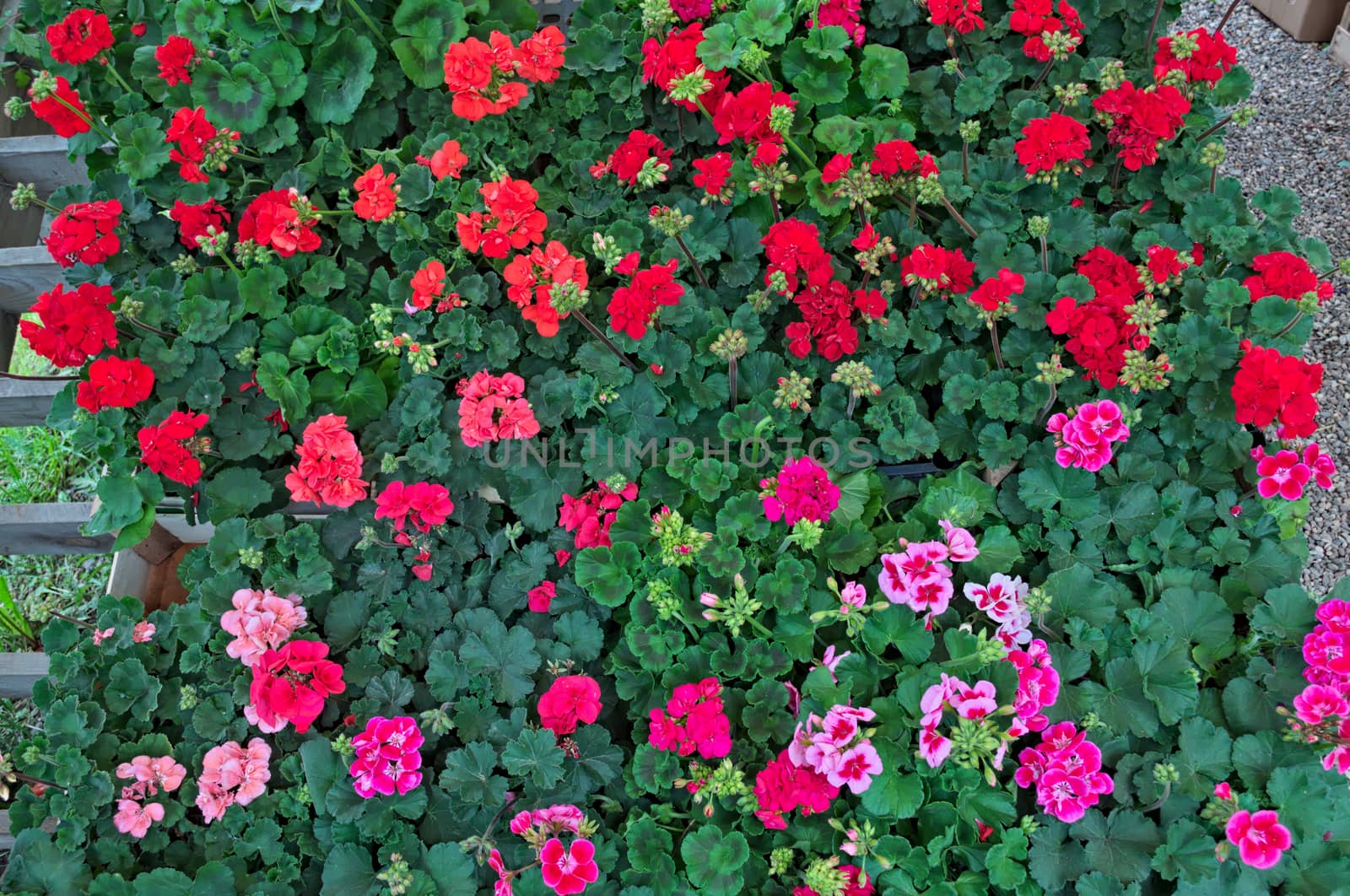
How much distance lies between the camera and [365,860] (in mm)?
1993

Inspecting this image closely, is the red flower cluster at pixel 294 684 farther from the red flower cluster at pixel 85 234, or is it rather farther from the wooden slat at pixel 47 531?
the red flower cluster at pixel 85 234

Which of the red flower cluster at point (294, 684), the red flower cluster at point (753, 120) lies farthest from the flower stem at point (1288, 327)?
the red flower cluster at point (294, 684)

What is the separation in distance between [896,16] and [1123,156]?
0.79m

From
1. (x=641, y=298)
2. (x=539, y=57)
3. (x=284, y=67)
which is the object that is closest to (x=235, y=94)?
(x=284, y=67)

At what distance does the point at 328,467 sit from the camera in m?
2.18

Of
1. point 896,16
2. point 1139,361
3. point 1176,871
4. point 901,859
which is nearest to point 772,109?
point 896,16

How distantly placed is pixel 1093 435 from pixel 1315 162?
2.89 metres

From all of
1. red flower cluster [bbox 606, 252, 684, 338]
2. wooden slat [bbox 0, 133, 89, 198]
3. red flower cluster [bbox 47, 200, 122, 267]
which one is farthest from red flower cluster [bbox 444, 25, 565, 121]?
wooden slat [bbox 0, 133, 89, 198]

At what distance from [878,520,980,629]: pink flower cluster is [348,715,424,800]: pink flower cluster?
1117mm

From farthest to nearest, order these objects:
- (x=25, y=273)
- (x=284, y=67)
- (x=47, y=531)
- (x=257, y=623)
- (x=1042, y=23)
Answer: (x=25, y=273)
(x=47, y=531)
(x=284, y=67)
(x=1042, y=23)
(x=257, y=623)

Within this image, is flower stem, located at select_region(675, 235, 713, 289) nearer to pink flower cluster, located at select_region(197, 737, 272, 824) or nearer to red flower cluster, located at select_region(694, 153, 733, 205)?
red flower cluster, located at select_region(694, 153, 733, 205)

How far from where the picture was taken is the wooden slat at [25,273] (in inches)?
111

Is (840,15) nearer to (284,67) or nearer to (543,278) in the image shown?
(543,278)

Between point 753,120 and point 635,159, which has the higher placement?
point 753,120
